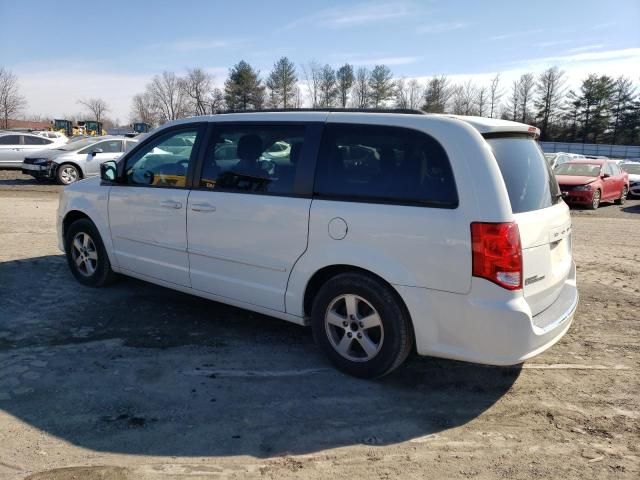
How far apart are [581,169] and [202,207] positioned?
15485 mm

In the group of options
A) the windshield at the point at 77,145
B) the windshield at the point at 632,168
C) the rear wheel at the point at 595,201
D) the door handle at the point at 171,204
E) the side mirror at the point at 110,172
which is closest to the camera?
the door handle at the point at 171,204

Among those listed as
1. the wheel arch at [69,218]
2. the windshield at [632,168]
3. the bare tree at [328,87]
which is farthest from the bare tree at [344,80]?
the wheel arch at [69,218]

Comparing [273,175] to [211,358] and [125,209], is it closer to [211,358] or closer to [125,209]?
[211,358]

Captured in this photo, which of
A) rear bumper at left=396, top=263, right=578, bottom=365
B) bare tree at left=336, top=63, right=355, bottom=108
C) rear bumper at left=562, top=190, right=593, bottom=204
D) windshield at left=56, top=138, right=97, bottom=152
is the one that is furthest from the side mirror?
bare tree at left=336, top=63, right=355, bottom=108

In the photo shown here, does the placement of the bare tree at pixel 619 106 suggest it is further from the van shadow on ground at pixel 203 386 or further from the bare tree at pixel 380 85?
the van shadow on ground at pixel 203 386

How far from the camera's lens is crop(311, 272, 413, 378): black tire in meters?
3.68

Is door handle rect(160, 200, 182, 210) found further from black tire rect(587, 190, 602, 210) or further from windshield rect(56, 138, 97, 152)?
windshield rect(56, 138, 97, 152)

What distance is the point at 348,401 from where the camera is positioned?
367cm

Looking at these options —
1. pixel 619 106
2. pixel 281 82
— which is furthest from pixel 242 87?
pixel 619 106

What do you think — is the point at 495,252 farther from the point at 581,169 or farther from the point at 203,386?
the point at 581,169

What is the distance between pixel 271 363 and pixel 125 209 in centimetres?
227

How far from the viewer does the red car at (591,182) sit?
1577 centimetres

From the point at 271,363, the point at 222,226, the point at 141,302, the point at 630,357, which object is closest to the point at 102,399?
the point at 271,363

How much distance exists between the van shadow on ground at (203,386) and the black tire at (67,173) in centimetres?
1328
